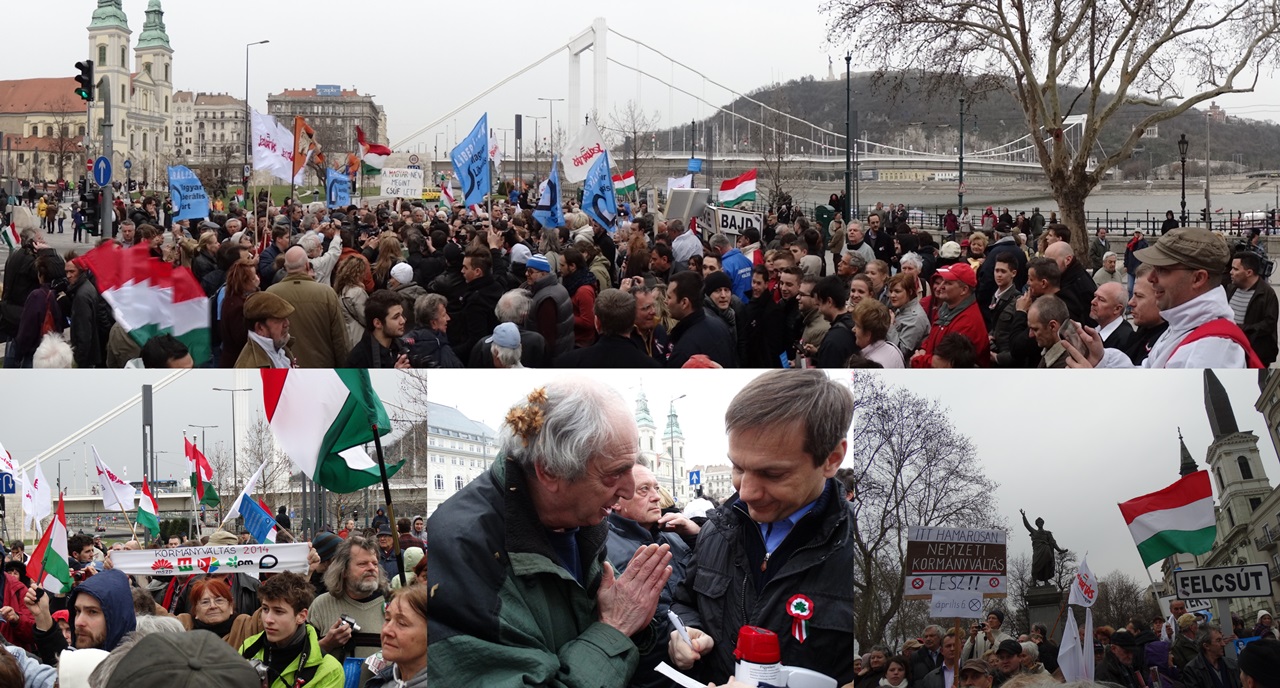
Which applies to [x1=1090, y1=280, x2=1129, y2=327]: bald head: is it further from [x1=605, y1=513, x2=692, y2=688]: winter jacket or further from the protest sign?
[x1=605, y1=513, x2=692, y2=688]: winter jacket

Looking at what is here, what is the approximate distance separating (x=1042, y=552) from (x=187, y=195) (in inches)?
674

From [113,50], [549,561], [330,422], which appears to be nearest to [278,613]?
[330,422]

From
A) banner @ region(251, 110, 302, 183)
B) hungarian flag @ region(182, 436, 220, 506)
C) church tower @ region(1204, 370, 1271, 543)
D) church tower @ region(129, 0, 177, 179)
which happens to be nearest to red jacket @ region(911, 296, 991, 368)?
church tower @ region(1204, 370, 1271, 543)

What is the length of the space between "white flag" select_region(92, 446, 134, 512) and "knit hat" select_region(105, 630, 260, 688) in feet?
4.81

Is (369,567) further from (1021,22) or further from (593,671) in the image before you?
(1021,22)

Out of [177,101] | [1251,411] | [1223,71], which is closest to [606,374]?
[1251,411]

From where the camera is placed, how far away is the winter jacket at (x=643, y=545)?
13.1ft

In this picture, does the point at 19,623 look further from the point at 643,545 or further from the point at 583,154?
the point at 583,154

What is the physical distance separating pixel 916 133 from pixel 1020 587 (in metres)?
113

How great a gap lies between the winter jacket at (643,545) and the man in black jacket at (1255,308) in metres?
7.30

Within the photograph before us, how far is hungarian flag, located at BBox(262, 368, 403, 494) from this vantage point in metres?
4.44

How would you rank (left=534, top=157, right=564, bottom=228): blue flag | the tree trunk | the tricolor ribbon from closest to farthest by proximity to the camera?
the tricolor ribbon
(left=534, top=157, right=564, bottom=228): blue flag
the tree trunk

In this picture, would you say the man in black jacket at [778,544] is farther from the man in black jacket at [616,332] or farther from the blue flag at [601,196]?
the blue flag at [601,196]

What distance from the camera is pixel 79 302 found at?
1034cm
